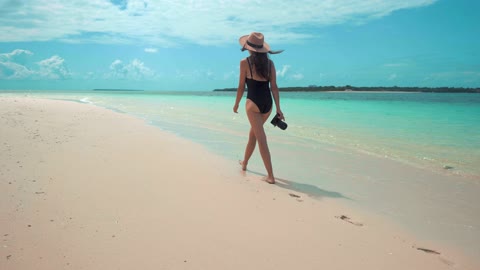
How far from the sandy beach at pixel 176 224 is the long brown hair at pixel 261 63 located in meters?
1.53

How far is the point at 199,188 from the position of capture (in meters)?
3.99

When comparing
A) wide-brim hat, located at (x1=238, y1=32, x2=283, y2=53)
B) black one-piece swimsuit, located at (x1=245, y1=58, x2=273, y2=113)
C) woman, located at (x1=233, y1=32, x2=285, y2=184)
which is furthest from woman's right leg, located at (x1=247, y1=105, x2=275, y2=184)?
wide-brim hat, located at (x1=238, y1=32, x2=283, y2=53)

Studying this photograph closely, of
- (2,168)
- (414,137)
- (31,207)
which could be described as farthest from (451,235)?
(414,137)

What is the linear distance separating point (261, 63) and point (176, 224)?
2658 mm

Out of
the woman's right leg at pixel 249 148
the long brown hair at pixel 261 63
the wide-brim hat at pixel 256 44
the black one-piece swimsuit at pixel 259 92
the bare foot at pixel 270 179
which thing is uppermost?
the wide-brim hat at pixel 256 44

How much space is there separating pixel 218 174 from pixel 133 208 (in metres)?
1.78

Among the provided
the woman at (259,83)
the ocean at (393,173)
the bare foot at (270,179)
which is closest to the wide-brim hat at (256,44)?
the woman at (259,83)

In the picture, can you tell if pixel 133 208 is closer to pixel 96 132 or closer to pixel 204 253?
pixel 204 253

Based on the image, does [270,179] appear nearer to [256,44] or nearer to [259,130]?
[259,130]

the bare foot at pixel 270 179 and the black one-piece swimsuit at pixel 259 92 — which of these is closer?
the bare foot at pixel 270 179

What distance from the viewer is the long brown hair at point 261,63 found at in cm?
465

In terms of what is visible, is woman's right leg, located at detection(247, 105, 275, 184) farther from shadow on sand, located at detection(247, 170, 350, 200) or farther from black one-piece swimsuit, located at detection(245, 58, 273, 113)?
shadow on sand, located at detection(247, 170, 350, 200)

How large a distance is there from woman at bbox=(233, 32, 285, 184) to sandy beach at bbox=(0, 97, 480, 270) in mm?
540

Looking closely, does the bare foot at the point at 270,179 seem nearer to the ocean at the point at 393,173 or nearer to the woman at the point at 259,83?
the woman at the point at 259,83
